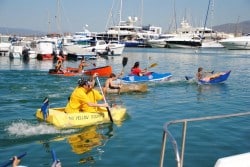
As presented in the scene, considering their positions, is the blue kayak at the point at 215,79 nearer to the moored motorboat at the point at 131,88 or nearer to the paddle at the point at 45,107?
the moored motorboat at the point at 131,88

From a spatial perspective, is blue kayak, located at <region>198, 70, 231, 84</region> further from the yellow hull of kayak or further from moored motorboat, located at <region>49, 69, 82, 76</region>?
the yellow hull of kayak

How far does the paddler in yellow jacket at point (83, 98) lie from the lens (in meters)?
13.2

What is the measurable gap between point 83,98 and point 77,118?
72 cm

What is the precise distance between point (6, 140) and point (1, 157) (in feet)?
4.97

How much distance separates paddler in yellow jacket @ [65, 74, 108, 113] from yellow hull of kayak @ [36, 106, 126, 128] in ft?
0.99

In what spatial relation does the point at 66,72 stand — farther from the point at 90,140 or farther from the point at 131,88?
the point at 90,140

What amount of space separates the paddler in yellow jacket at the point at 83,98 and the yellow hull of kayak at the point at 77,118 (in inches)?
11.9

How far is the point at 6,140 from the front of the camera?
456 inches

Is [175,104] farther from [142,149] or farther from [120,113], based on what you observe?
[142,149]

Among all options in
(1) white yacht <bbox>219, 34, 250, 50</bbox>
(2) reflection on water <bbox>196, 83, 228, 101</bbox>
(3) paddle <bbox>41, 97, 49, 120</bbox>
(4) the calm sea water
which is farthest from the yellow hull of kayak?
(1) white yacht <bbox>219, 34, 250, 50</bbox>

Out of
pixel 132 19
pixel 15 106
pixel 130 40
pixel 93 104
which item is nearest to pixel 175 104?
pixel 93 104

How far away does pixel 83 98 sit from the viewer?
1327 centimetres

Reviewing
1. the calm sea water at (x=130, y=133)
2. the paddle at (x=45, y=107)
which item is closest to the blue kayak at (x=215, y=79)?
the calm sea water at (x=130, y=133)

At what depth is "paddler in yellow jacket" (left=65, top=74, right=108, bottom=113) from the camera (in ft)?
43.2
